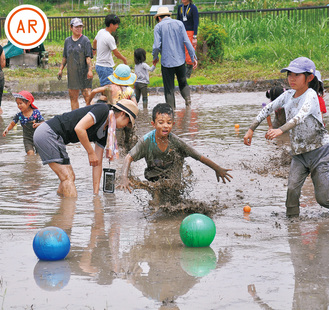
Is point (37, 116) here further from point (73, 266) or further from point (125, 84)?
point (73, 266)


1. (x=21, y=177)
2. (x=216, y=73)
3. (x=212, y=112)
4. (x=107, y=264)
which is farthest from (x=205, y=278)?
(x=216, y=73)

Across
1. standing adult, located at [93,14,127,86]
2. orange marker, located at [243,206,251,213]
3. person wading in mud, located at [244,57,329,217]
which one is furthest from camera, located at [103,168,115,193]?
standing adult, located at [93,14,127,86]

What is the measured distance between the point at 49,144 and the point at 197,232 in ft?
9.12

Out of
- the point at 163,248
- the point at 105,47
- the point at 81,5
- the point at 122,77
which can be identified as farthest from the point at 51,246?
the point at 81,5

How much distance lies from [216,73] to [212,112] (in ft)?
18.5

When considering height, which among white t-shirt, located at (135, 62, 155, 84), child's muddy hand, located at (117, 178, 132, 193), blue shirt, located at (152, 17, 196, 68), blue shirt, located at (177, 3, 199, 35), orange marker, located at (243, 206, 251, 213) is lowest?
orange marker, located at (243, 206, 251, 213)

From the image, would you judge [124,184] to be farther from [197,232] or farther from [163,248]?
[197,232]

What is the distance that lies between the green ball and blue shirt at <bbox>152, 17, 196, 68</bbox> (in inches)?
304

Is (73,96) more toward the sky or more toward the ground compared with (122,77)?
more toward the ground

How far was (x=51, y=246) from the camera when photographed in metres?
4.88

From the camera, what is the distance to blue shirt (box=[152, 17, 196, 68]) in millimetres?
12570

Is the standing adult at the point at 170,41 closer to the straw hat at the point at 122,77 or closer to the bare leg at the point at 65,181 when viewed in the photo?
the straw hat at the point at 122,77

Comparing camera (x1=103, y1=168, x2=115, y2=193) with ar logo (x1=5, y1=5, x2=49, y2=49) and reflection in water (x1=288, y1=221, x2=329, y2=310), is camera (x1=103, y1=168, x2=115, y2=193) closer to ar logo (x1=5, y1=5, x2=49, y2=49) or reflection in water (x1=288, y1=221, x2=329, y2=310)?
reflection in water (x1=288, y1=221, x2=329, y2=310)

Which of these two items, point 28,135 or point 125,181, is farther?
point 28,135
